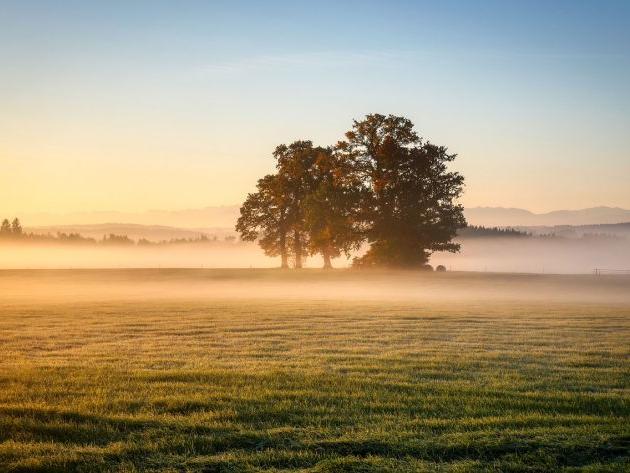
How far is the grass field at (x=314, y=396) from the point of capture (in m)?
7.25

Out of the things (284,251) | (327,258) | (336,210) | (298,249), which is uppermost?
(336,210)

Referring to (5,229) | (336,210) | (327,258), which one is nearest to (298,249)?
(327,258)

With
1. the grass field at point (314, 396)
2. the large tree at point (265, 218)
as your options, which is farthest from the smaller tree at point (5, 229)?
the grass field at point (314, 396)

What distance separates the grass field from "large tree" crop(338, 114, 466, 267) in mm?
38373

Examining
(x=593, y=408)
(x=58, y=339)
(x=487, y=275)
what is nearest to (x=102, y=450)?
(x=593, y=408)

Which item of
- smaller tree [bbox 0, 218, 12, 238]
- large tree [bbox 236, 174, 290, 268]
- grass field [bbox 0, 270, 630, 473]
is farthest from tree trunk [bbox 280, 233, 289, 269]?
smaller tree [bbox 0, 218, 12, 238]

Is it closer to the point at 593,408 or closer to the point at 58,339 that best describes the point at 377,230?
the point at 58,339

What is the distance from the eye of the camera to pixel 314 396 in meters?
10.1

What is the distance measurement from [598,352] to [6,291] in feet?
163

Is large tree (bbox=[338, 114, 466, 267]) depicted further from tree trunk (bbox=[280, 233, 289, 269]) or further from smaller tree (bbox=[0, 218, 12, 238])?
smaller tree (bbox=[0, 218, 12, 238])

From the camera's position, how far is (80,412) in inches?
355

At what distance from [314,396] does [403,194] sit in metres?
52.8

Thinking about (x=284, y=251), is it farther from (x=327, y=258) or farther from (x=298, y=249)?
(x=327, y=258)

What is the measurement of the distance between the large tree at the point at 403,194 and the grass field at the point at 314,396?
126ft
